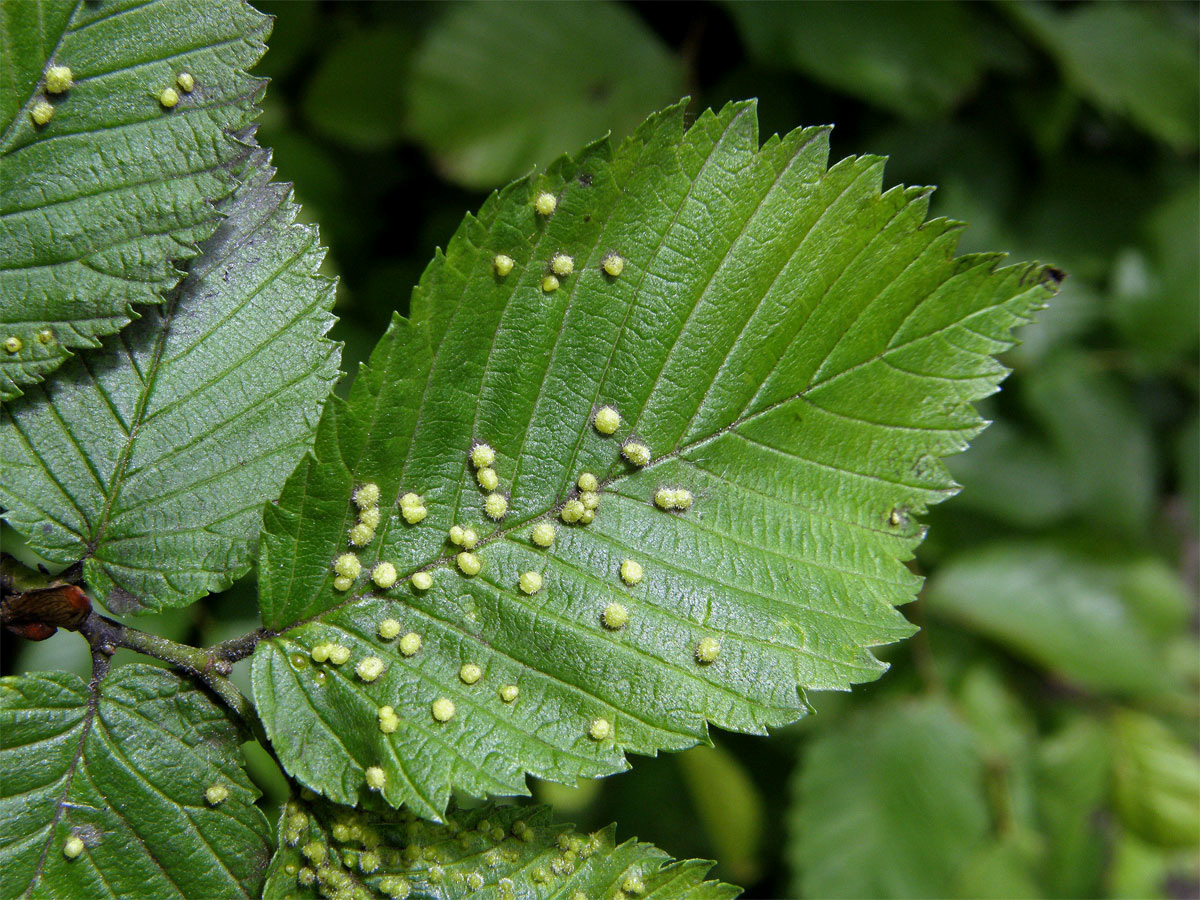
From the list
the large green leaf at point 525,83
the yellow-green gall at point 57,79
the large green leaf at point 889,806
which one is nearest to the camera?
the yellow-green gall at point 57,79

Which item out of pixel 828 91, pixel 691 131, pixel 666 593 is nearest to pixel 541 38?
pixel 828 91

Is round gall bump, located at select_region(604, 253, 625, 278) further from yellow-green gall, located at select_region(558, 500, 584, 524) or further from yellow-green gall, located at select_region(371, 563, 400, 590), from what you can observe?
yellow-green gall, located at select_region(371, 563, 400, 590)

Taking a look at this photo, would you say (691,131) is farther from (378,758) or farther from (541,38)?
(541,38)

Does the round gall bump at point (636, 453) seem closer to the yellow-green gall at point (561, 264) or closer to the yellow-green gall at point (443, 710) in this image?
the yellow-green gall at point (561, 264)

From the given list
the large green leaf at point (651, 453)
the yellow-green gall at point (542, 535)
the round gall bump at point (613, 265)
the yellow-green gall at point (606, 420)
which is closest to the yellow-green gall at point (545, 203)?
the large green leaf at point (651, 453)

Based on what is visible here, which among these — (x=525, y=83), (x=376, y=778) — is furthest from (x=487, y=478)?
(x=525, y=83)

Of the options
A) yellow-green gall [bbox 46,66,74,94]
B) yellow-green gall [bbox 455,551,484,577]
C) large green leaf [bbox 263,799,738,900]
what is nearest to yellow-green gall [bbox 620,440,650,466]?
yellow-green gall [bbox 455,551,484,577]

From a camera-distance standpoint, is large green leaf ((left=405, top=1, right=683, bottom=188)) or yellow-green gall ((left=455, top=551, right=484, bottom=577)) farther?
large green leaf ((left=405, top=1, right=683, bottom=188))
